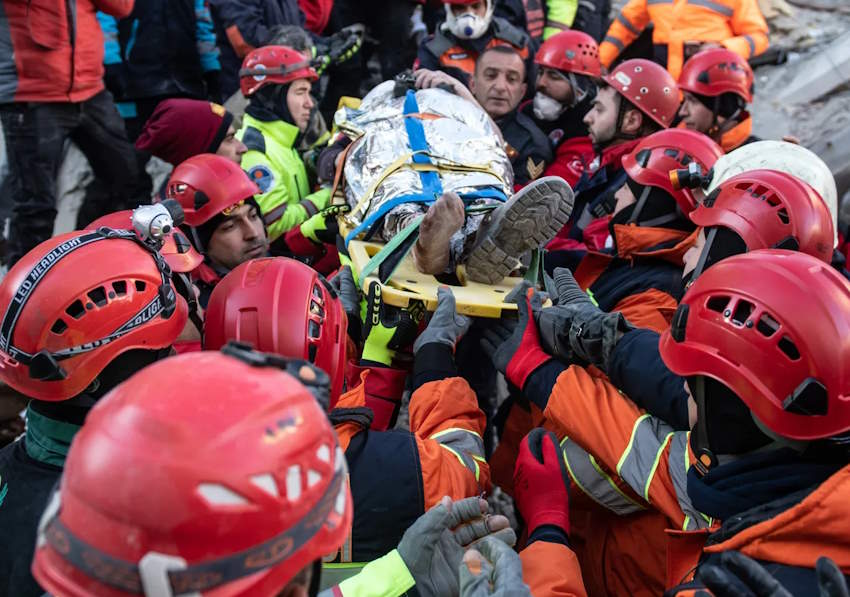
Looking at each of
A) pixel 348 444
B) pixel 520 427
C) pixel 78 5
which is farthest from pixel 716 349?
pixel 78 5

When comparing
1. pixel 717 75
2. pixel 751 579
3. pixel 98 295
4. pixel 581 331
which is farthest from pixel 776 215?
pixel 717 75

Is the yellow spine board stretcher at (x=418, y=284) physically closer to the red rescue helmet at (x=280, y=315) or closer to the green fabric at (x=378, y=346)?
the green fabric at (x=378, y=346)

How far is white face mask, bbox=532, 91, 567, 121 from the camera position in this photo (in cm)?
561

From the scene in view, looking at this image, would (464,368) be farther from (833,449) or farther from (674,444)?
(833,449)

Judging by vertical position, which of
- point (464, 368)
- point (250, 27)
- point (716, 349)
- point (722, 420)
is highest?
point (716, 349)

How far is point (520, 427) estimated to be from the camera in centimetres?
→ 371

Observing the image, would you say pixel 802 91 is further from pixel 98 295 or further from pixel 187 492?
pixel 187 492

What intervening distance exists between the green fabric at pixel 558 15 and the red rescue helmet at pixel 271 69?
125 inches

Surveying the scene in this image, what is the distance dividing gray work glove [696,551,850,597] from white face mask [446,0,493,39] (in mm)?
5047

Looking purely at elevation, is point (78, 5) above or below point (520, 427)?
above

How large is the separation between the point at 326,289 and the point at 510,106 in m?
3.16

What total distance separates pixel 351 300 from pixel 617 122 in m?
2.31

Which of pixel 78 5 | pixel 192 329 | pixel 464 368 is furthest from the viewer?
pixel 78 5

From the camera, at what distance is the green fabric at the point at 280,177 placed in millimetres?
4820
